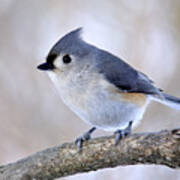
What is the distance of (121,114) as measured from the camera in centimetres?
210

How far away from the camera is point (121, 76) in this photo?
2244 mm

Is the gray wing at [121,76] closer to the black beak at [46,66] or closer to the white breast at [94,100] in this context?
the white breast at [94,100]

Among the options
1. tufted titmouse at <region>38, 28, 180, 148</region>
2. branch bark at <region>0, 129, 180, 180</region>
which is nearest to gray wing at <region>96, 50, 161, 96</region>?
tufted titmouse at <region>38, 28, 180, 148</region>

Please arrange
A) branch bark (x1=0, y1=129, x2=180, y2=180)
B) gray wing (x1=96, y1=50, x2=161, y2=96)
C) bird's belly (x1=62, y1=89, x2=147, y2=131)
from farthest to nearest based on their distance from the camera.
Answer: gray wing (x1=96, y1=50, x2=161, y2=96) → bird's belly (x1=62, y1=89, x2=147, y2=131) → branch bark (x1=0, y1=129, x2=180, y2=180)

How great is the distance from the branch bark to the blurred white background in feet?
3.84

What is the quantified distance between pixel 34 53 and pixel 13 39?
245 mm

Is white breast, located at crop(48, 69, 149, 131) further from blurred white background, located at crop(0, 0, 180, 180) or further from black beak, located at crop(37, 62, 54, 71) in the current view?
blurred white background, located at crop(0, 0, 180, 180)

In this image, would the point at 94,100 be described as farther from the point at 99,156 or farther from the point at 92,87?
the point at 99,156

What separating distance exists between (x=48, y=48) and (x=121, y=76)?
4.02 ft

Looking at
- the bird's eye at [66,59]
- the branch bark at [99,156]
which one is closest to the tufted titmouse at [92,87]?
the bird's eye at [66,59]

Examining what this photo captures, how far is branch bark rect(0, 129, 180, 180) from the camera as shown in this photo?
1575mm

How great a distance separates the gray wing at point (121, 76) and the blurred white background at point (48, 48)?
0.90m

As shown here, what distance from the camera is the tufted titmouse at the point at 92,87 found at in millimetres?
2043

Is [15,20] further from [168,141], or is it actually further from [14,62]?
[168,141]
